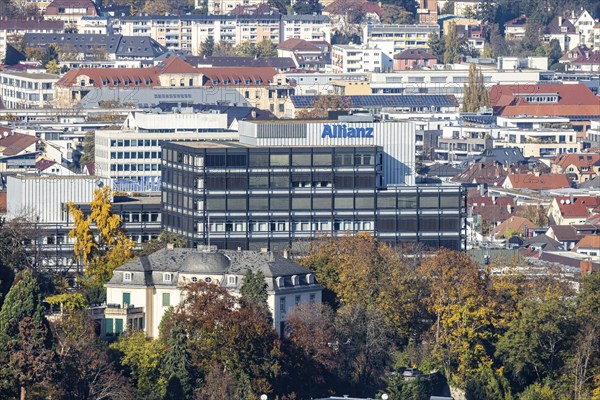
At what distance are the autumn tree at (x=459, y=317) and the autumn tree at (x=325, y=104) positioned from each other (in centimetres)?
8549

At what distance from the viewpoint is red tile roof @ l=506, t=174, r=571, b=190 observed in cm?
15588

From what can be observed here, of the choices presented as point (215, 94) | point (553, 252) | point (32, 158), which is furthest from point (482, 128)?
point (553, 252)

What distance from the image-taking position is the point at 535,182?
157 metres

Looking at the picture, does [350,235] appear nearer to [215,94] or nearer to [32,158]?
[32,158]

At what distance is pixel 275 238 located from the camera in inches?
4026

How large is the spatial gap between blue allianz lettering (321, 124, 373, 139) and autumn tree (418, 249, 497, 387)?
53.2ft

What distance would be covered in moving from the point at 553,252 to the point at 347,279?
111ft

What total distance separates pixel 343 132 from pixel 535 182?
173 ft

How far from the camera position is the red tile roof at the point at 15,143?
6299 inches

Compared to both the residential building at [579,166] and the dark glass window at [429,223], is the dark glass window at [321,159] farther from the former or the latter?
the residential building at [579,166]

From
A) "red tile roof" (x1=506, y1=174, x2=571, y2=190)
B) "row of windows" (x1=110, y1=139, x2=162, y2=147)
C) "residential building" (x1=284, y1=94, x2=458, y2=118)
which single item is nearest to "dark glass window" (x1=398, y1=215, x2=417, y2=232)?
"row of windows" (x1=110, y1=139, x2=162, y2=147)

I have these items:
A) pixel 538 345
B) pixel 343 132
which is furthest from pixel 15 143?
pixel 538 345

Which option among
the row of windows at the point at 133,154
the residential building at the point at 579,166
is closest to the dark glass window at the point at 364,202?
the row of windows at the point at 133,154

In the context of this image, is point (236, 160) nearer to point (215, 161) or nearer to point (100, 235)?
point (215, 161)
